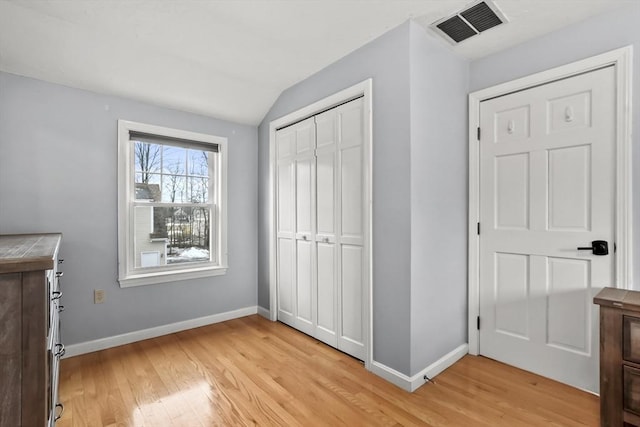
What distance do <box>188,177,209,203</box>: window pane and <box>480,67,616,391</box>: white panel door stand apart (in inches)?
107

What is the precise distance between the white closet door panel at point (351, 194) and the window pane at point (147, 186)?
1.85 meters

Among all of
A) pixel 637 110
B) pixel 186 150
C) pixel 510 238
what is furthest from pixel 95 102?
pixel 637 110

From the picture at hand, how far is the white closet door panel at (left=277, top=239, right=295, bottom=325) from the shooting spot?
322 cm

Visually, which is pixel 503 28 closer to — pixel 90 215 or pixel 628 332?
pixel 628 332

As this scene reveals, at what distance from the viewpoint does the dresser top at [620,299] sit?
154cm

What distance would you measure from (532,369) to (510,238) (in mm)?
966

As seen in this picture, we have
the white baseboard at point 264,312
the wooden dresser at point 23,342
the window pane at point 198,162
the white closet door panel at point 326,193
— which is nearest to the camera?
the wooden dresser at point 23,342

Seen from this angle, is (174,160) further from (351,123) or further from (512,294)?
(512,294)

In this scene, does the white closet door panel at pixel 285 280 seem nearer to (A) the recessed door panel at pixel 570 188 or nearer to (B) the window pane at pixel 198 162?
(B) the window pane at pixel 198 162

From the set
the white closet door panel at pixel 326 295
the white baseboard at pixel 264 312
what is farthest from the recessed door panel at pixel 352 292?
the white baseboard at pixel 264 312

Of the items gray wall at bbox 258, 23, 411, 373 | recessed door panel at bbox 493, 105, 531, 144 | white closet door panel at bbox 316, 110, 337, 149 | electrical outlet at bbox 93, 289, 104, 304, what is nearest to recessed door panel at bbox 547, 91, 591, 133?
recessed door panel at bbox 493, 105, 531, 144

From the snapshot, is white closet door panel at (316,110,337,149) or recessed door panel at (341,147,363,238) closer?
recessed door panel at (341,147,363,238)

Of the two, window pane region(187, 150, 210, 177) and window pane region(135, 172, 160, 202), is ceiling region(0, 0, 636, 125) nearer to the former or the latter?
window pane region(187, 150, 210, 177)

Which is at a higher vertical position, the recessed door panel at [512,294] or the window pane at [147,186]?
the window pane at [147,186]
